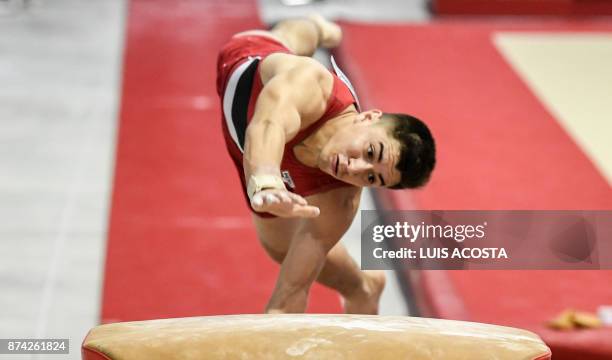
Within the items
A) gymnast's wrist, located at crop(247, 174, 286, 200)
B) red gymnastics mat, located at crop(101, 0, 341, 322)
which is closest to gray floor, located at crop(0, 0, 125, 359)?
Result: red gymnastics mat, located at crop(101, 0, 341, 322)

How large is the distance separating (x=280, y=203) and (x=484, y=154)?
2.46 m

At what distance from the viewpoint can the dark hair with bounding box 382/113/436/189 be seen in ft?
7.58

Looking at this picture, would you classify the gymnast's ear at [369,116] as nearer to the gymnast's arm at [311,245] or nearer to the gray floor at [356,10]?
the gymnast's arm at [311,245]

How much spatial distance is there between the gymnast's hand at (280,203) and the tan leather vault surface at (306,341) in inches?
8.5

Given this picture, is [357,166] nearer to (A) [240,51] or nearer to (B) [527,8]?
(A) [240,51]

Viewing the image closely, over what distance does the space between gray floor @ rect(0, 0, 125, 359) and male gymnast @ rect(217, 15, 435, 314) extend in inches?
29.2

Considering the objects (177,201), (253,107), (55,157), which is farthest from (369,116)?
(55,157)

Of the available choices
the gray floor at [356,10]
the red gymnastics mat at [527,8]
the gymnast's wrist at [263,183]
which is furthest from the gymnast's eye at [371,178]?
the red gymnastics mat at [527,8]

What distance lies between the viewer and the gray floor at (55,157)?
3.33m

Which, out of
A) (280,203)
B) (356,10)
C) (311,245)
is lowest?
(311,245)

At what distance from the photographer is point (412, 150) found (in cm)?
231

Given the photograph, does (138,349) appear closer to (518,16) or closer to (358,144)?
(358,144)

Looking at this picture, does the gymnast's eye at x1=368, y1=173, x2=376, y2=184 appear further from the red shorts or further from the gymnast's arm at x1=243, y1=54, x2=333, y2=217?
the red shorts

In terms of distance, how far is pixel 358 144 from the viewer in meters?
2.30
